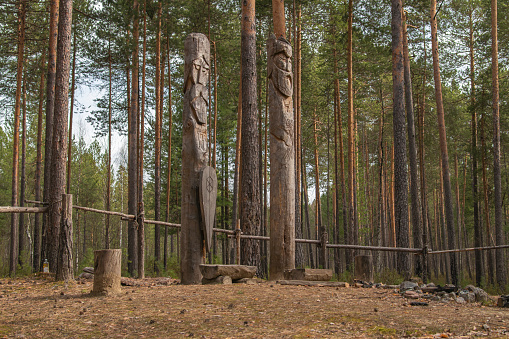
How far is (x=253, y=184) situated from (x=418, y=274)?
5.74 m

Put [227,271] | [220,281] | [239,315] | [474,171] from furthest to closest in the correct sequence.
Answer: [474,171]
[227,271]
[220,281]
[239,315]

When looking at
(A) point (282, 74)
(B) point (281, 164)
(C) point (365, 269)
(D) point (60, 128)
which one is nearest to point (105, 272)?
(B) point (281, 164)

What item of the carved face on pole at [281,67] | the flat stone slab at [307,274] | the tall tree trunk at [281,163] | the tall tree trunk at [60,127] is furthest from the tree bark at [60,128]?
the carved face on pole at [281,67]

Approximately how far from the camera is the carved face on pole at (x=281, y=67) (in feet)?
24.4

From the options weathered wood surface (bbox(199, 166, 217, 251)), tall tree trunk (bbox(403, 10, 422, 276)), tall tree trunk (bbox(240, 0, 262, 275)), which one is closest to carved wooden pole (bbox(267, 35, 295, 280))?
weathered wood surface (bbox(199, 166, 217, 251))

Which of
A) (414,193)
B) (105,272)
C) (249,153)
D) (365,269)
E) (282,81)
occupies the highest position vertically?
(282,81)

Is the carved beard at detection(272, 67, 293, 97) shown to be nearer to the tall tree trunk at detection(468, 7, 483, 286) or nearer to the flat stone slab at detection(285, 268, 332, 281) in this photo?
the flat stone slab at detection(285, 268, 332, 281)

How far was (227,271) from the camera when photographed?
6832 mm

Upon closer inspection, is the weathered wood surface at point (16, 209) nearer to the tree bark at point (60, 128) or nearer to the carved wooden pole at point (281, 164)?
the tree bark at point (60, 128)

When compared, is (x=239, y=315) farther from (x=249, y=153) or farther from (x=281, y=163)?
(x=249, y=153)

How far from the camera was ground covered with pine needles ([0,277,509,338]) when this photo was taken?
3.79 metres

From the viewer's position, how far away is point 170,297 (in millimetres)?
5480

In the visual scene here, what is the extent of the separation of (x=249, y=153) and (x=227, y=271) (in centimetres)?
342

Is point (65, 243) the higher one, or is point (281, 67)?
point (281, 67)
